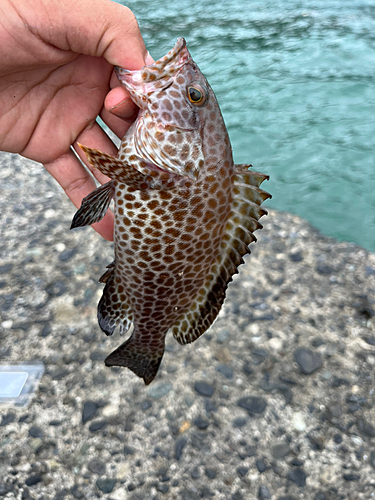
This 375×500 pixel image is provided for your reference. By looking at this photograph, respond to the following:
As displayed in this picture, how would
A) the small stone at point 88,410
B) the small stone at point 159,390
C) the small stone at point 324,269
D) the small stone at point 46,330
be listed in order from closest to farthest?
the small stone at point 88,410 < the small stone at point 159,390 < the small stone at point 46,330 < the small stone at point 324,269

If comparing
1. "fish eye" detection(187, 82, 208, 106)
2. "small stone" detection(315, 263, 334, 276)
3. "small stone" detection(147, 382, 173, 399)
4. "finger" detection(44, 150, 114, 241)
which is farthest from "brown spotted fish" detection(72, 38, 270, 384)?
"small stone" detection(315, 263, 334, 276)

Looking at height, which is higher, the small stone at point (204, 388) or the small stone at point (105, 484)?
the small stone at point (105, 484)

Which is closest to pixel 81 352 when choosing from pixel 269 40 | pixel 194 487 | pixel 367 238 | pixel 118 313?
pixel 118 313

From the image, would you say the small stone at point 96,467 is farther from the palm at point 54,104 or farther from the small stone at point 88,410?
the palm at point 54,104

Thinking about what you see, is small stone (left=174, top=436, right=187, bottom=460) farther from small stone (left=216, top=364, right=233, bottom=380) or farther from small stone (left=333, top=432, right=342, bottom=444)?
small stone (left=333, top=432, right=342, bottom=444)

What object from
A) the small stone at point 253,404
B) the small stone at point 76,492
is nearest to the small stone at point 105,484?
the small stone at point 76,492

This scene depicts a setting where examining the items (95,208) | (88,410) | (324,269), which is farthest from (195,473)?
(324,269)
